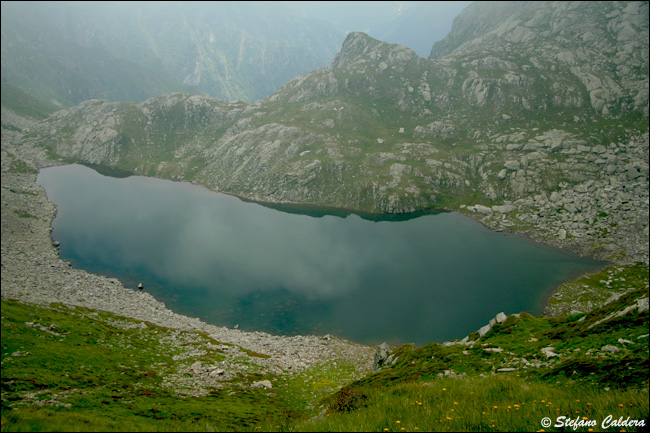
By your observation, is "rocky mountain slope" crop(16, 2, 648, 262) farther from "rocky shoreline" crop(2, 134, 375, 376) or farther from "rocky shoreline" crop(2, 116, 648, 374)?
"rocky shoreline" crop(2, 134, 375, 376)

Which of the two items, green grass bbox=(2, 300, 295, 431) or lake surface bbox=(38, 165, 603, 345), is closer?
green grass bbox=(2, 300, 295, 431)

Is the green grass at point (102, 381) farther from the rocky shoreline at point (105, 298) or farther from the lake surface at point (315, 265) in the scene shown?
the lake surface at point (315, 265)

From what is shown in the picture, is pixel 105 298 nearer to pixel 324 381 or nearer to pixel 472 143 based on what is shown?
pixel 324 381

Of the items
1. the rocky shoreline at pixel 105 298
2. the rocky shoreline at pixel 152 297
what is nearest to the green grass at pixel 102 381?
the rocky shoreline at pixel 105 298

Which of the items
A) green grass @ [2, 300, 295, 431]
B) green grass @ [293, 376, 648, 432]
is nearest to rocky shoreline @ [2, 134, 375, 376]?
green grass @ [2, 300, 295, 431]

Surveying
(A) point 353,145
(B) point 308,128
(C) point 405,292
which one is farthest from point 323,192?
(C) point 405,292

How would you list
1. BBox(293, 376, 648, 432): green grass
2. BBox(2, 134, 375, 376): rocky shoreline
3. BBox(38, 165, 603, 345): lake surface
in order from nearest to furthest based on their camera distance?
BBox(293, 376, 648, 432): green grass → BBox(2, 134, 375, 376): rocky shoreline → BBox(38, 165, 603, 345): lake surface

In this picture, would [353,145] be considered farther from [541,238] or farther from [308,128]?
[541,238]
